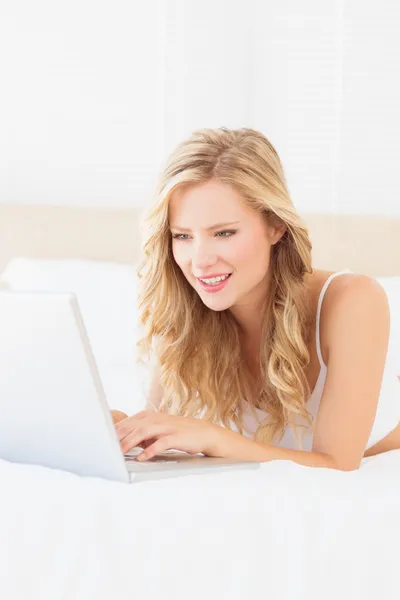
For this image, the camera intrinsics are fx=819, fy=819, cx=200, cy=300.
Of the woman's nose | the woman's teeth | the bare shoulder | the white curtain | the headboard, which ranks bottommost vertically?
the headboard

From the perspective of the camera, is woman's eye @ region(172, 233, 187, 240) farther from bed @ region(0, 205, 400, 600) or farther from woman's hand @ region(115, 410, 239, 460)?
bed @ region(0, 205, 400, 600)

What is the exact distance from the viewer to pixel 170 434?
1.33 meters

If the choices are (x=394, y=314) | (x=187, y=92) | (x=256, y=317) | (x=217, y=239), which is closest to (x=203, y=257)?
(x=217, y=239)

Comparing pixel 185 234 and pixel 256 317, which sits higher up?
pixel 185 234

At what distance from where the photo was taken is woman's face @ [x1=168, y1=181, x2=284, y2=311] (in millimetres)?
1731

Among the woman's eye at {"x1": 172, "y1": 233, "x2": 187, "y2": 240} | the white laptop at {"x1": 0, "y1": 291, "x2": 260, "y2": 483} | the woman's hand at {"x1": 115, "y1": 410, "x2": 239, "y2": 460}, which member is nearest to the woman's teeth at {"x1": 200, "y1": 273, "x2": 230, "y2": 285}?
the woman's eye at {"x1": 172, "y1": 233, "x2": 187, "y2": 240}

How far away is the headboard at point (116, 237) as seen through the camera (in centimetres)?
330

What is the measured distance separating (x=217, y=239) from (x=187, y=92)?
1.97 m

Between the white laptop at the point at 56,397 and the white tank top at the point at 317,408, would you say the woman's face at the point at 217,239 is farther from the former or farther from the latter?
the white laptop at the point at 56,397

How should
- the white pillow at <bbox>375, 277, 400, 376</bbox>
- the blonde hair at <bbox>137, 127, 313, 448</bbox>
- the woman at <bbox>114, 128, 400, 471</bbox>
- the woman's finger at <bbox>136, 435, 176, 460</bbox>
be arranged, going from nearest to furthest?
1. the woman's finger at <bbox>136, 435, 176, 460</bbox>
2. the woman at <bbox>114, 128, 400, 471</bbox>
3. the blonde hair at <bbox>137, 127, 313, 448</bbox>
4. the white pillow at <bbox>375, 277, 400, 376</bbox>

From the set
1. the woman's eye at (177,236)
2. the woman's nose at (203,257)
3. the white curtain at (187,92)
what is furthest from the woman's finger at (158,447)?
the white curtain at (187,92)

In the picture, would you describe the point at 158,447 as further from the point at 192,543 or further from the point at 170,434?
the point at 192,543

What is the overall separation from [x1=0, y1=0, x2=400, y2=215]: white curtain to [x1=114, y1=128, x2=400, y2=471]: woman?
1567 mm

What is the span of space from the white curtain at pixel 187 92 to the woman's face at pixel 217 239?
1.77 metres
